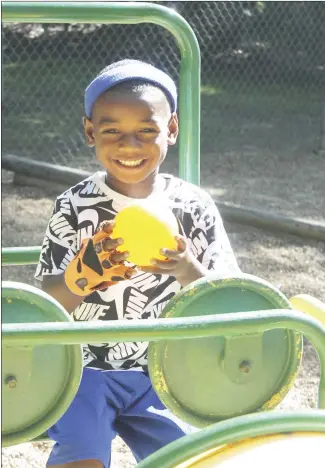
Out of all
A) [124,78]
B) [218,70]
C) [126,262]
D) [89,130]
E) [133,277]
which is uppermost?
[124,78]

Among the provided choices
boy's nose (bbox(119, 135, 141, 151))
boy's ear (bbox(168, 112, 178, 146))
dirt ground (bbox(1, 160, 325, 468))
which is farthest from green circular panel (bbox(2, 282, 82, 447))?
dirt ground (bbox(1, 160, 325, 468))

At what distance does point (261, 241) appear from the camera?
4.56 meters

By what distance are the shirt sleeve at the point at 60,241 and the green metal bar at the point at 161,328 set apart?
41cm

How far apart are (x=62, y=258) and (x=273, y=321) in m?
0.51

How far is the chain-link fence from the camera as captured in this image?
7.51 meters

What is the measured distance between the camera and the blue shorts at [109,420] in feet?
5.43

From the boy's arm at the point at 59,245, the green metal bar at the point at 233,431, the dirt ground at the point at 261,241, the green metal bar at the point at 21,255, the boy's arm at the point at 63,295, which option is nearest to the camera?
the green metal bar at the point at 233,431

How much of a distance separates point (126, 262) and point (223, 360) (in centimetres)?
24

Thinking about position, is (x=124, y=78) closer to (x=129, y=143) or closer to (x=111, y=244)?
(x=129, y=143)

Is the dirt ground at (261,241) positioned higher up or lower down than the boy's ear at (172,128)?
lower down

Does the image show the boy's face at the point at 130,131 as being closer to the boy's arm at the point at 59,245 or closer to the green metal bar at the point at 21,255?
the boy's arm at the point at 59,245

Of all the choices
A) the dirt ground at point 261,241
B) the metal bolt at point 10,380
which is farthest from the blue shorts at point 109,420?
the dirt ground at point 261,241

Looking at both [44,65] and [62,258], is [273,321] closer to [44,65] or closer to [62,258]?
[62,258]

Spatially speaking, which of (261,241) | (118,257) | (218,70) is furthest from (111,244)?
(218,70)
